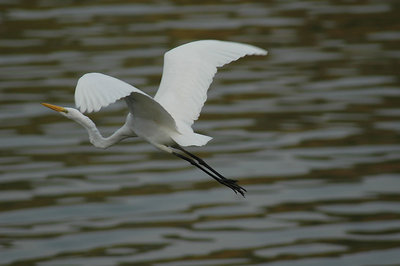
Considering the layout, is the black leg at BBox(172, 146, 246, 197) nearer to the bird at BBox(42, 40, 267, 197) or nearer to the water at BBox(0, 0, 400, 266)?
the bird at BBox(42, 40, 267, 197)

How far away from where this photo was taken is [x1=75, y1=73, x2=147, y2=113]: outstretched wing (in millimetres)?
6176

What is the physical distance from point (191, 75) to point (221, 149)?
543 centimetres

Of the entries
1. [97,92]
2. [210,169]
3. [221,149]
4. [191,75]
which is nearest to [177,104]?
[191,75]

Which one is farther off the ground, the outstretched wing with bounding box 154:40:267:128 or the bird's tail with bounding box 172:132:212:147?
the outstretched wing with bounding box 154:40:267:128

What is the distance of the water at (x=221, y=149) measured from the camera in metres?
11.2

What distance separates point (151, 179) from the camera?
12.6 m

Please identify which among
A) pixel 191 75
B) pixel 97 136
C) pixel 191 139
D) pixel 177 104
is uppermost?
pixel 191 75

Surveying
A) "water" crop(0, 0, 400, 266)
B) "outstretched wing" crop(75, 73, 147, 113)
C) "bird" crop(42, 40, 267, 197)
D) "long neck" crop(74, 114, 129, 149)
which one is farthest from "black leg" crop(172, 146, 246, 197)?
"water" crop(0, 0, 400, 266)

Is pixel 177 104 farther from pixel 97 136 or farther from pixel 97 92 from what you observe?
pixel 97 92

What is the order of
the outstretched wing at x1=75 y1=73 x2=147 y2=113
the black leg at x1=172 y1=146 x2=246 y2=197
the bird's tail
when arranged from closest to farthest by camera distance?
1. the outstretched wing at x1=75 y1=73 x2=147 y2=113
2. the bird's tail
3. the black leg at x1=172 y1=146 x2=246 y2=197

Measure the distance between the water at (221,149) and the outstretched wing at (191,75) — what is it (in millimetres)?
2903

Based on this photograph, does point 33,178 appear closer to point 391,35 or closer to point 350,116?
point 350,116

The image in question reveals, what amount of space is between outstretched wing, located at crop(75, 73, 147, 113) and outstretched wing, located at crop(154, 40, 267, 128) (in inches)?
54.6

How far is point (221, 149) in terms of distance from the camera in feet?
44.6
